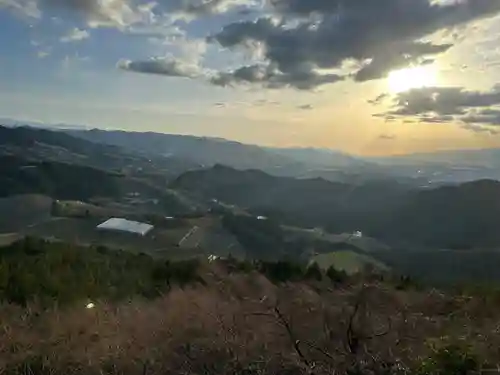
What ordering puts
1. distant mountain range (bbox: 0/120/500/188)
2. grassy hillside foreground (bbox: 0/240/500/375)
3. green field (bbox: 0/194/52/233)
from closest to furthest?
1. grassy hillside foreground (bbox: 0/240/500/375)
2. green field (bbox: 0/194/52/233)
3. distant mountain range (bbox: 0/120/500/188)

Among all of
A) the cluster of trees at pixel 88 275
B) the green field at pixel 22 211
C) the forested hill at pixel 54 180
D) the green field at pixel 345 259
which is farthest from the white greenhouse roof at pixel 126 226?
the forested hill at pixel 54 180

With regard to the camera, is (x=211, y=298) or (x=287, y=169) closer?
(x=211, y=298)

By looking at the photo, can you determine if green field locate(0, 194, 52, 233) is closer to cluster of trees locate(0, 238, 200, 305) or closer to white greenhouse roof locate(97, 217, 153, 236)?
white greenhouse roof locate(97, 217, 153, 236)

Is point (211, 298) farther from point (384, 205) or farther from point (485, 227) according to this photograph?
point (384, 205)

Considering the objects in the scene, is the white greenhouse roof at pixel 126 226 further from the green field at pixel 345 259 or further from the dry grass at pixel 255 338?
the dry grass at pixel 255 338

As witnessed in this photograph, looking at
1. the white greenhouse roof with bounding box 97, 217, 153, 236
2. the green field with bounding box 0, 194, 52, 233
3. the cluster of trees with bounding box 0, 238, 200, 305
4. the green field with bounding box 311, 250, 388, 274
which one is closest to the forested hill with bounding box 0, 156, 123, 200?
the green field with bounding box 0, 194, 52, 233

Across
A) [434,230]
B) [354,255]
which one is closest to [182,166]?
[434,230]
